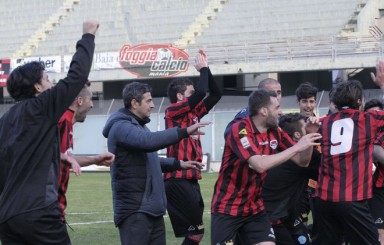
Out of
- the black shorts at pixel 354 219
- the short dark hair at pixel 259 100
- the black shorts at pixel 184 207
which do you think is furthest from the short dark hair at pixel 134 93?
the black shorts at pixel 184 207

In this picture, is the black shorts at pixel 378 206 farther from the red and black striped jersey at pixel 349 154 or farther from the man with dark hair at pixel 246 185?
the man with dark hair at pixel 246 185

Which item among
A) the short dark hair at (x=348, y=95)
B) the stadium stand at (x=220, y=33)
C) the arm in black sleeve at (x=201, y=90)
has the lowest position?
the stadium stand at (x=220, y=33)

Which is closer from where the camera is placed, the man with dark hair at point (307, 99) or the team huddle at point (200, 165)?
the team huddle at point (200, 165)

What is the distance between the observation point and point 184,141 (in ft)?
31.2

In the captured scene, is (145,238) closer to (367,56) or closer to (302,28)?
(367,56)

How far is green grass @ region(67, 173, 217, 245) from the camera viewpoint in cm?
1121

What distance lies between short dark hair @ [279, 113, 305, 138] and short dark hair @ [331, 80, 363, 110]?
0.90m

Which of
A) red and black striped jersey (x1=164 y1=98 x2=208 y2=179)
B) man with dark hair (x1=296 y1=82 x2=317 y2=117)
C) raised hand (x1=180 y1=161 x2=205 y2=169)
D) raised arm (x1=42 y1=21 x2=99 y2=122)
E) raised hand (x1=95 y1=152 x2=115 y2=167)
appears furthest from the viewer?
man with dark hair (x1=296 y1=82 x2=317 y2=117)

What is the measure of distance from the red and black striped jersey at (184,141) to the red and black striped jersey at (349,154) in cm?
257

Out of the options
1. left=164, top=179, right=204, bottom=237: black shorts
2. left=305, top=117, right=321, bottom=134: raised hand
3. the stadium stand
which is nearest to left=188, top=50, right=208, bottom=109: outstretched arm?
left=164, top=179, right=204, bottom=237: black shorts

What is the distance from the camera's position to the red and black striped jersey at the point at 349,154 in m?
6.95

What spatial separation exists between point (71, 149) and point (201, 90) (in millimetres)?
2765

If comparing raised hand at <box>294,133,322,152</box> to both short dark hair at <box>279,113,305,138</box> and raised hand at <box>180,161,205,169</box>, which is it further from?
short dark hair at <box>279,113,305,138</box>

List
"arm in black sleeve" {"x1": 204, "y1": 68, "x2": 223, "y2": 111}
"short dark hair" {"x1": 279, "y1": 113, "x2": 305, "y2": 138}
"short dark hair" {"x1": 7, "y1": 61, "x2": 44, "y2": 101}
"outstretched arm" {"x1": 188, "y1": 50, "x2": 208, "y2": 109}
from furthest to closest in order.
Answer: "arm in black sleeve" {"x1": 204, "y1": 68, "x2": 223, "y2": 111} → "outstretched arm" {"x1": 188, "y1": 50, "x2": 208, "y2": 109} → "short dark hair" {"x1": 279, "y1": 113, "x2": 305, "y2": 138} → "short dark hair" {"x1": 7, "y1": 61, "x2": 44, "y2": 101}
